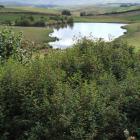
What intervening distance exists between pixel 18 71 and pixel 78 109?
3.39m

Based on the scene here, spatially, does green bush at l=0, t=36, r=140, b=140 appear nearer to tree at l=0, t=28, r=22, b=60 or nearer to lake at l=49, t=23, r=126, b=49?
tree at l=0, t=28, r=22, b=60

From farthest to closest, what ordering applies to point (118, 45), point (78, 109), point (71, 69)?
point (118, 45) < point (71, 69) < point (78, 109)

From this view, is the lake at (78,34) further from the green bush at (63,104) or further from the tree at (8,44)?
the green bush at (63,104)

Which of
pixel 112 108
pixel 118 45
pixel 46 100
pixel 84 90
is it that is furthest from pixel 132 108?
pixel 118 45

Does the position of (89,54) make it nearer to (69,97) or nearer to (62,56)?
(62,56)

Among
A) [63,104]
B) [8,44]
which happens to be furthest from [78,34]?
[63,104]

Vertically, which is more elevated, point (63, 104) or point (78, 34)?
point (63, 104)

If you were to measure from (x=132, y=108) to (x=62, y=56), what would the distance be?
524cm

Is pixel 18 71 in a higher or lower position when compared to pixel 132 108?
higher

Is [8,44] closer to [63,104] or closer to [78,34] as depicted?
[63,104]

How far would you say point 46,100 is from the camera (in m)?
20.3

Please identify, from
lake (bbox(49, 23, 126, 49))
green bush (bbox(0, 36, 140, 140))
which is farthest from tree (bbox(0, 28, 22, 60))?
lake (bbox(49, 23, 126, 49))

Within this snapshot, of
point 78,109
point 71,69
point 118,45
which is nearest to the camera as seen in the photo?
point 78,109

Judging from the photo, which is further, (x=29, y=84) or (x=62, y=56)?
(x=62, y=56)
